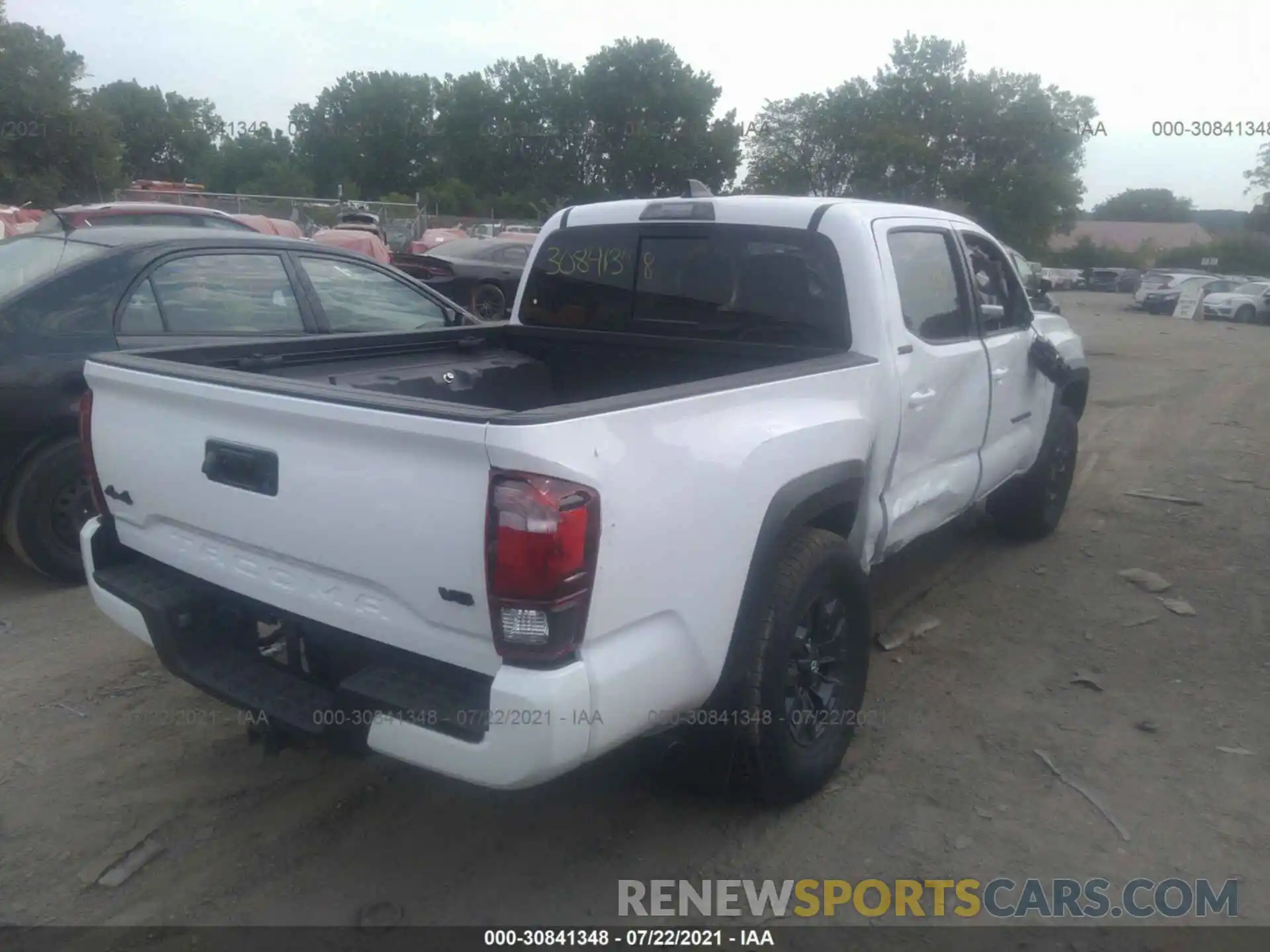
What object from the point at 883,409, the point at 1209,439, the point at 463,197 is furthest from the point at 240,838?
the point at 463,197

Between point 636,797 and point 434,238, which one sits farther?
point 434,238

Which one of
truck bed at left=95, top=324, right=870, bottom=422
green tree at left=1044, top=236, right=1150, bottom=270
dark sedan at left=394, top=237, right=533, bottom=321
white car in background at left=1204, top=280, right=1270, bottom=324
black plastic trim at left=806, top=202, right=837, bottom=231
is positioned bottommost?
green tree at left=1044, top=236, right=1150, bottom=270

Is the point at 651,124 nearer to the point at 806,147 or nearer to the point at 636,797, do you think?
the point at 806,147

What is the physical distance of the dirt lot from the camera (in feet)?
9.70

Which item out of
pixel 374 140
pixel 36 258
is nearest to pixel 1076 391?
pixel 36 258

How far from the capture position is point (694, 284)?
165 inches

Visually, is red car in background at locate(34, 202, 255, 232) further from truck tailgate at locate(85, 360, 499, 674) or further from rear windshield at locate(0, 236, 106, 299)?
truck tailgate at locate(85, 360, 499, 674)

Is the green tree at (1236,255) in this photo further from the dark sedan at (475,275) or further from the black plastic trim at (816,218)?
the black plastic trim at (816,218)

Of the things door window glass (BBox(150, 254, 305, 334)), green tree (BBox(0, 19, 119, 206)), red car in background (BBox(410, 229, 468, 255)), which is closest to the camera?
door window glass (BBox(150, 254, 305, 334))

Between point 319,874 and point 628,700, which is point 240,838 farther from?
point 628,700

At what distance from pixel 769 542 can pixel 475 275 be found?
1467 centimetres

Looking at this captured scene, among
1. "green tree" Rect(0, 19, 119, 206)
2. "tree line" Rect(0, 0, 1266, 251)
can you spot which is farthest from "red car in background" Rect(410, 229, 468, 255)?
"green tree" Rect(0, 19, 119, 206)

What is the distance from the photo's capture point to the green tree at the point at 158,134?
6203 cm

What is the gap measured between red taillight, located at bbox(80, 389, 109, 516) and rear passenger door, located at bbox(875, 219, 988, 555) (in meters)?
2.67
